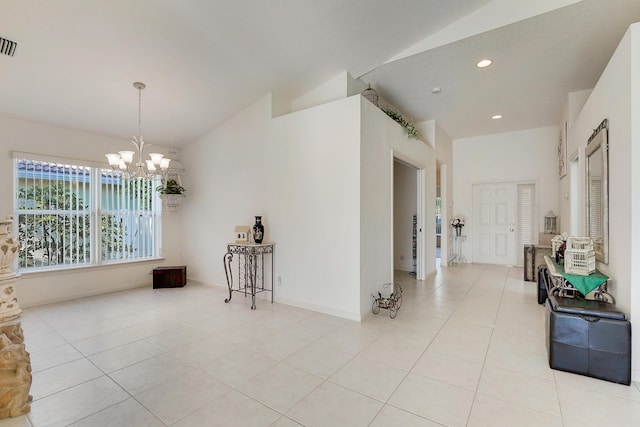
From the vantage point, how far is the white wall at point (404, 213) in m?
6.61

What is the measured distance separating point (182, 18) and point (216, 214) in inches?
121

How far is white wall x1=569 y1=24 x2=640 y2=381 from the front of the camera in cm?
223

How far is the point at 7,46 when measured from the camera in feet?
9.45

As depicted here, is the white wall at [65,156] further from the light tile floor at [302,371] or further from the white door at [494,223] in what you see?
the white door at [494,223]

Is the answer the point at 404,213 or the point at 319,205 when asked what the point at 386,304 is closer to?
the point at 319,205

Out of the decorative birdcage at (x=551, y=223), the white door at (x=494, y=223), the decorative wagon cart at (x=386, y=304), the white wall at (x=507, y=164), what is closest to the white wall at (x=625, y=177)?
the decorative wagon cart at (x=386, y=304)

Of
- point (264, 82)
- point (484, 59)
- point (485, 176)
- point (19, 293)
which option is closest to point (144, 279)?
point (19, 293)

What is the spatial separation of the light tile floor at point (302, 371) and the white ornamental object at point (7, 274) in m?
0.63

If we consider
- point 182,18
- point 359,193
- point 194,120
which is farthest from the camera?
point 194,120

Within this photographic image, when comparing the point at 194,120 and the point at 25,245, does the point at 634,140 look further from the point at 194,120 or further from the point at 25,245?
the point at 25,245

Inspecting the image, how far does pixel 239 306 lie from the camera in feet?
13.8

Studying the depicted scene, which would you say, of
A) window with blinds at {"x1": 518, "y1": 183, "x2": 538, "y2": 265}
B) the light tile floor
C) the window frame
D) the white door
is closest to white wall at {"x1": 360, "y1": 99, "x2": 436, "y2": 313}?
the light tile floor

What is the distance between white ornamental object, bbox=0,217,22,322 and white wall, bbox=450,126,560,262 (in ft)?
25.9

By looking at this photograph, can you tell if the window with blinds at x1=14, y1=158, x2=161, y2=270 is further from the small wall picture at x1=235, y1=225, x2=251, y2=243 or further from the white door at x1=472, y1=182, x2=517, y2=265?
the white door at x1=472, y1=182, x2=517, y2=265
